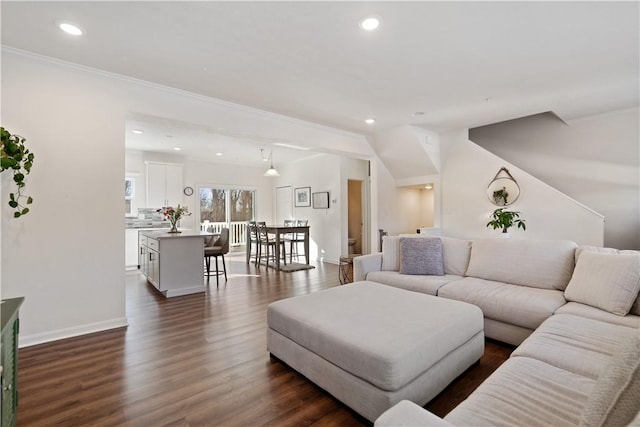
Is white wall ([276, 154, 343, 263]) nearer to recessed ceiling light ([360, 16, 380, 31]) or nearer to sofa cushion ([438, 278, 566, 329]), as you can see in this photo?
sofa cushion ([438, 278, 566, 329])

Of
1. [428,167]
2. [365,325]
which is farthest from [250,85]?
[428,167]

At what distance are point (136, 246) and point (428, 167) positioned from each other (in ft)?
19.8

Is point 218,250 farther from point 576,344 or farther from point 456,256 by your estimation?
point 576,344

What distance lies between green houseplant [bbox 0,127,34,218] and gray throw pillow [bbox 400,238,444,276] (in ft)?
11.6

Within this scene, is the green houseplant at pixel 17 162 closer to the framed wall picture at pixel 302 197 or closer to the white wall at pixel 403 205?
the white wall at pixel 403 205

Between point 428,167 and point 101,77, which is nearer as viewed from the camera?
point 101,77

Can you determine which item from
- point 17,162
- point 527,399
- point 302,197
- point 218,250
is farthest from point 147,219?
point 527,399

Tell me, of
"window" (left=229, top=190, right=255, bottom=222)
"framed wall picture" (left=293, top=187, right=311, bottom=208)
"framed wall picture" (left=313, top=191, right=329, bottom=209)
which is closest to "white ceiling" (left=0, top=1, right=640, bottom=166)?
"framed wall picture" (left=313, top=191, right=329, bottom=209)

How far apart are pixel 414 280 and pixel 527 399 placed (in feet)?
6.30

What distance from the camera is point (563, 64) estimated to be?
284 cm

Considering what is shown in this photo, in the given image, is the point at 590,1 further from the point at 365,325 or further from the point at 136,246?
the point at 136,246

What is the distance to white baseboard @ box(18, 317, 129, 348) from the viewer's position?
102 inches

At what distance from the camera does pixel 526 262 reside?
2.84 meters

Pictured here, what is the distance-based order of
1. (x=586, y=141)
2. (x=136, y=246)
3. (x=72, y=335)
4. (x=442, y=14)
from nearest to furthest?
(x=442, y=14)
(x=72, y=335)
(x=586, y=141)
(x=136, y=246)
